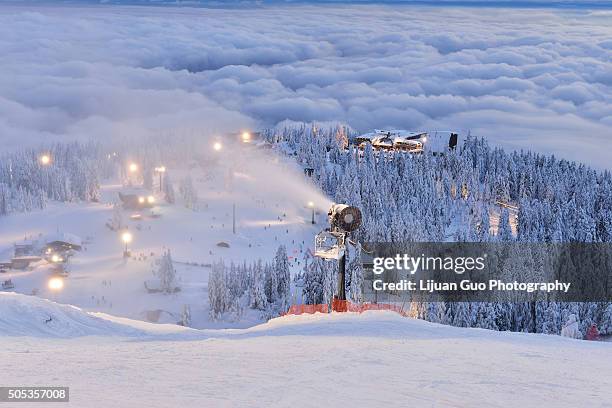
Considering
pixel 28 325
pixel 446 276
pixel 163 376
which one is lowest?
pixel 446 276

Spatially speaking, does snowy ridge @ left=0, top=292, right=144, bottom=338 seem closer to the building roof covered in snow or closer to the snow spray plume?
the building roof covered in snow

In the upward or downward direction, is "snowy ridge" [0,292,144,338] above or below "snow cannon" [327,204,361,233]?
below

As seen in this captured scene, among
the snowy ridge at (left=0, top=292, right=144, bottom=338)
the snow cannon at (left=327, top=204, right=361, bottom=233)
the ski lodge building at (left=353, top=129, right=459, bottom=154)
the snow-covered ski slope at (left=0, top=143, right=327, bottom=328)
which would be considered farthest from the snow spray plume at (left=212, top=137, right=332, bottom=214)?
the snowy ridge at (left=0, top=292, right=144, bottom=338)

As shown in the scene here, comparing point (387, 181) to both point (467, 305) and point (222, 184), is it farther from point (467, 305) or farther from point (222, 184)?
point (467, 305)

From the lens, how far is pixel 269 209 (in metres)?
138

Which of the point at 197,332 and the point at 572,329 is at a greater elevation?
the point at 197,332

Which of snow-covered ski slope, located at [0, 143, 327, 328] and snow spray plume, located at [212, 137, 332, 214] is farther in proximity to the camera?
snow spray plume, located at [212, 137, 332, 214]

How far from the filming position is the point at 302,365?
16312 mm

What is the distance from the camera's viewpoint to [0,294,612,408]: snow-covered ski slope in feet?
45.2

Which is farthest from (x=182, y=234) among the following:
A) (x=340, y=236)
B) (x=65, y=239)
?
(x=340, y=236)

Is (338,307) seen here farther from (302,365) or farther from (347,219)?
(302,365)

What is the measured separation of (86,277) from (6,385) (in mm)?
75977

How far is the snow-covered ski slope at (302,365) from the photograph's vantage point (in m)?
13.8

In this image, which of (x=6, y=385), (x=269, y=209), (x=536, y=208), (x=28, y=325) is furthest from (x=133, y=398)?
(x=536, y=208)
